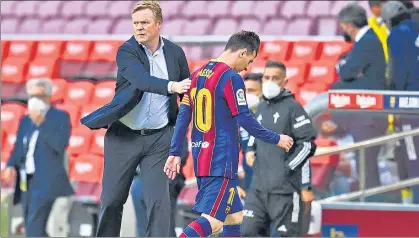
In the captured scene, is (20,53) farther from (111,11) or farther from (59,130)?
(59,130)

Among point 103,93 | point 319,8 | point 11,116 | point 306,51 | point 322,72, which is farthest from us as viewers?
point 319,8

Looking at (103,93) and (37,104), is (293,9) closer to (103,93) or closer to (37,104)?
(103,93)

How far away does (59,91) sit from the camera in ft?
51.3

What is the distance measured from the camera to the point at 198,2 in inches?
675

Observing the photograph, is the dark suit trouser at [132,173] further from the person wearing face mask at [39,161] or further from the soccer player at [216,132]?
the person wearing face mask at [39,161]

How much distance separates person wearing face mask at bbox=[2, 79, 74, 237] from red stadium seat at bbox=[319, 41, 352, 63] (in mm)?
4774

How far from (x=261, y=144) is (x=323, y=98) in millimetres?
779

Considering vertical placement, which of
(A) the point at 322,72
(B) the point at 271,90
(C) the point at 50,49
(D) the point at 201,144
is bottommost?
(D) the point at 201,144

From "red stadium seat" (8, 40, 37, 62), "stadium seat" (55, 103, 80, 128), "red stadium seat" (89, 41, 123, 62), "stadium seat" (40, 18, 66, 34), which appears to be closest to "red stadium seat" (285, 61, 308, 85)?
"stadium seat" (55, 103, 80, 128)

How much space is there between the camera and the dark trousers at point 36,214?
10609mm

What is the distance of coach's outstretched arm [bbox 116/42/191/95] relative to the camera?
719cm

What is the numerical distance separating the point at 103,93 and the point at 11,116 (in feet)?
3.77

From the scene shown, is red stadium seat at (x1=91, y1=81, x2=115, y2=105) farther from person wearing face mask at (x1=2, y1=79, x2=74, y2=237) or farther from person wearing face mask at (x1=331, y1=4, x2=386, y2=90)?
person wearing face mask at (x1=331, y1=4, x2=386, y2=90)

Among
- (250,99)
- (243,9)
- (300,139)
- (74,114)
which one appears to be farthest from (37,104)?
(243,9)
